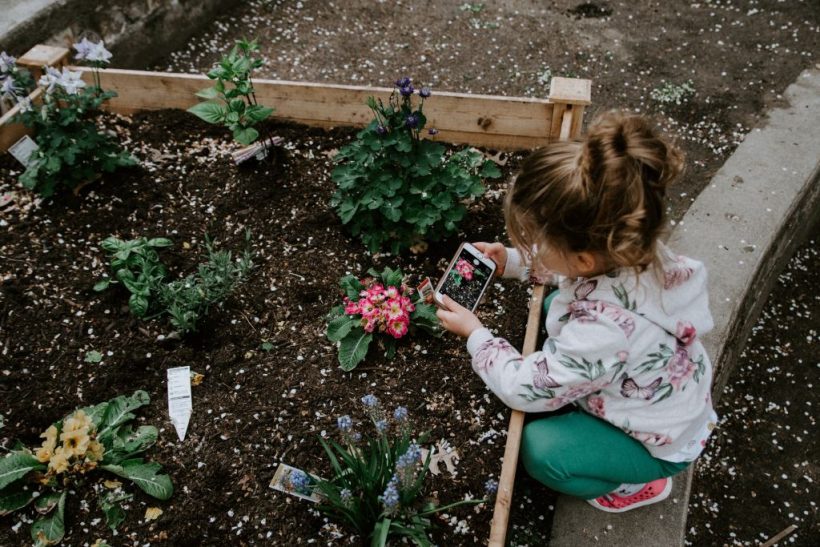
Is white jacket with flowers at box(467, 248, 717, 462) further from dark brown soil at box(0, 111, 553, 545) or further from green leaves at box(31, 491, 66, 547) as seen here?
green leaves at box(31, 491, 66, 547)

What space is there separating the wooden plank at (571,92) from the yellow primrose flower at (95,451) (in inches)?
89.0

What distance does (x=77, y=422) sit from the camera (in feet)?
6.52

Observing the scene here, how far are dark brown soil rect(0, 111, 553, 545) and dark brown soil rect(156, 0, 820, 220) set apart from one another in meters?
1.38

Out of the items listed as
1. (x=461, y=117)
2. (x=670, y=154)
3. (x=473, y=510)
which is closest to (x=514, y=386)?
(x=473, y=510)

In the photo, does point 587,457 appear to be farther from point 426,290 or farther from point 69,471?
point 69,471

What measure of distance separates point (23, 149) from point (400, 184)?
1805 mm

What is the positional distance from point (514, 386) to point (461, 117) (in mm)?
1602

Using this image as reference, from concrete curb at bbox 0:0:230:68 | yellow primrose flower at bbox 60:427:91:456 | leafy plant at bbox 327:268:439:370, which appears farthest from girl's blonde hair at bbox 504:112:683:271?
concrete curb at bbox 0:0:230:68

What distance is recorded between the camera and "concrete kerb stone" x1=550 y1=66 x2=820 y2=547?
212 centimetres

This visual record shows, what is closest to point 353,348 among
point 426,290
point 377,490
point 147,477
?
point 426,290

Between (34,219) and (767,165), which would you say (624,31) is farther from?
(34,219)

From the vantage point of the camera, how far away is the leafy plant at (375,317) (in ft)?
7.50

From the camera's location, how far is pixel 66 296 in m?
2.54

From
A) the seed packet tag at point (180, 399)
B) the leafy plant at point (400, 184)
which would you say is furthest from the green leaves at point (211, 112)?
the seed packet tag at point (180, 399)
